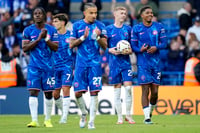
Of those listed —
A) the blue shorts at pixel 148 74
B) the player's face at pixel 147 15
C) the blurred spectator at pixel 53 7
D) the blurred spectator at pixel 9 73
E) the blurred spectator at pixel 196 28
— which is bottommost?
the blurred spectator at pixel 9 73

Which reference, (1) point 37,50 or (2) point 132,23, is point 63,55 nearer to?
(1) point 37,50

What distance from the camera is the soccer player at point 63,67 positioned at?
63.1 feet

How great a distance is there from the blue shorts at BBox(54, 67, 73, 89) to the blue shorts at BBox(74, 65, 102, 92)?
3.25m

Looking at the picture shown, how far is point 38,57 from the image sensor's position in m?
16.6

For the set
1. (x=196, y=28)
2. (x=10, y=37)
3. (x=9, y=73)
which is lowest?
(x=9, y=73)

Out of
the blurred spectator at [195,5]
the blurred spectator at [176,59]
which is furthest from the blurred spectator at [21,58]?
the blurred spectator at [195,5]

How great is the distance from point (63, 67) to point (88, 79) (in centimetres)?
343

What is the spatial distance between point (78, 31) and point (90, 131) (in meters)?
2.31

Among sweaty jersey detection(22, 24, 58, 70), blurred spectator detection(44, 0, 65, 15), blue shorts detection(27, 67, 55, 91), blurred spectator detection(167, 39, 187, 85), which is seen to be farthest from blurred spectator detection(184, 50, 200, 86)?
sweaty jersey detection(22, 24, 58, 70)

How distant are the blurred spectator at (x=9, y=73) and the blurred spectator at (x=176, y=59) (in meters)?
5.43

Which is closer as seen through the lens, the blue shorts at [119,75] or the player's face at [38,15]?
the player's face at [38,15]

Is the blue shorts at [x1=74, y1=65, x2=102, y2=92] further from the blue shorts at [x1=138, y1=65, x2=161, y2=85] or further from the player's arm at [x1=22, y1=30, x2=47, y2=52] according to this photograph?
the blue shorts at [x1=138, y1=65, x2=161, y2=85]

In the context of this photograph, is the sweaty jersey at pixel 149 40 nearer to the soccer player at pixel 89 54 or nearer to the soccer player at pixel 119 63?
the soccer player at pixel 119 63

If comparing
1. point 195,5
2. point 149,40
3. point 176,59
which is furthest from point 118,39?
point 195,5
